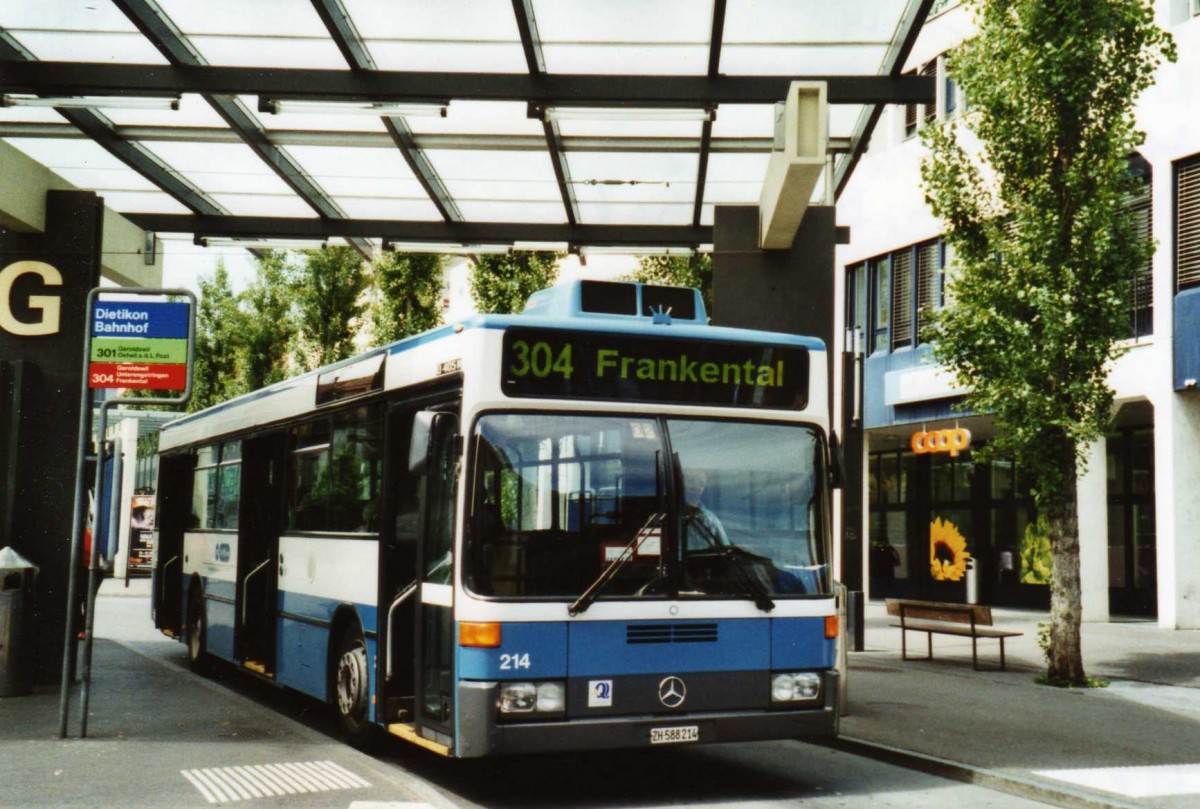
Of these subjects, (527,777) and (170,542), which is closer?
(527,777)

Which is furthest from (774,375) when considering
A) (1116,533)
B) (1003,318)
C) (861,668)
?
→ (1116,533)

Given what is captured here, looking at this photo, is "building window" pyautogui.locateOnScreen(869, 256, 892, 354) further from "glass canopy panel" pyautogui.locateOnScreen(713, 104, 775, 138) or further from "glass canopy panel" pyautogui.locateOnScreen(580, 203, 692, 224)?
"glass canopy panel" pyautogui.locateOnScreen(713, 104, 775, 138)

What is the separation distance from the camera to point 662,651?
25.7ft

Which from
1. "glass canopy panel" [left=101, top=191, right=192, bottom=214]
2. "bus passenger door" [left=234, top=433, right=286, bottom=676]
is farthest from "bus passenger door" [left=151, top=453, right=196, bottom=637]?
"bus passenger door" [left=234, top=433, right=286, bottom=676]

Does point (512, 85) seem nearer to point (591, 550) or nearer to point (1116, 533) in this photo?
point (591, 550)

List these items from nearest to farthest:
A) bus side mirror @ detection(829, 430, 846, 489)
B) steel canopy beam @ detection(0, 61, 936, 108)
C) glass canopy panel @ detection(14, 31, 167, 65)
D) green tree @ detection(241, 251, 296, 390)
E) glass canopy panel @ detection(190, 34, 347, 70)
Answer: bus side mirror @ detection(829, 430, 846, 489) < glass canopy panel @ detection(14, 31, 167, 65) < glass canopy panel @ detection(190, 34, 347, 70) < steel canopy beam @ detection(0, 61, 936, 108) < green tree @ detection(241, 251, 296, 390)

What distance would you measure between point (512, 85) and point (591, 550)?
5.02 m

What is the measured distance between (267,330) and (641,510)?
3501 centimetres

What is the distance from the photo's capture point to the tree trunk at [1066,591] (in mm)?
14188

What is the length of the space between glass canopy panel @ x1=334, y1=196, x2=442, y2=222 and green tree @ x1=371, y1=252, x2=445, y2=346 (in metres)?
21.6

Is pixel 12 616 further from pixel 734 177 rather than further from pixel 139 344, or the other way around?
pixel 734 177

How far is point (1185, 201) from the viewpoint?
Answer: 69.7 feet

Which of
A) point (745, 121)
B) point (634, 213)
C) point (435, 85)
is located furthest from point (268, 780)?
point (634, 213)

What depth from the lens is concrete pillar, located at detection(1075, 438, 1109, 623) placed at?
23828 millimetres
